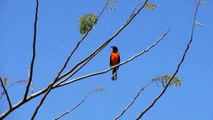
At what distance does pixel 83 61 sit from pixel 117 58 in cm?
1052

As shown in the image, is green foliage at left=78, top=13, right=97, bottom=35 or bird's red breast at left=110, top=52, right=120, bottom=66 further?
bird's red breast at left=110, top=52, right=120, bottom=66

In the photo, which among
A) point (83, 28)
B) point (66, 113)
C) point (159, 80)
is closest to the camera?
point (66, 113)

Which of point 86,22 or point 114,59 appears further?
point 114,59

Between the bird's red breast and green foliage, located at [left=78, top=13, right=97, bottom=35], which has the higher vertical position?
the bird's red breast

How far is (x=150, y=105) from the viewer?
288 centimetres

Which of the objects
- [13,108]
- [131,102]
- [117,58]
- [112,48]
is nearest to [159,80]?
[131,102]

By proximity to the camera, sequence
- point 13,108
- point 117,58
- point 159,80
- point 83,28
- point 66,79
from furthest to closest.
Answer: point 117,58, point 83,28, point 159,80, point 66,79, point 13,108

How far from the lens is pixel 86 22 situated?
4.45 m

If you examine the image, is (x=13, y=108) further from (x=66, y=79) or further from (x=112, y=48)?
(x=112, y=48)

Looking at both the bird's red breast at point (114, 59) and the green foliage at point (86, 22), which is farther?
the bird's red breast at point (114, 59)

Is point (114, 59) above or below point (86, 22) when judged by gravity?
above

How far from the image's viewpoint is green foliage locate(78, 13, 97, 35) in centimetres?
438

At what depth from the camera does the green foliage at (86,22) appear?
4383 millimetres

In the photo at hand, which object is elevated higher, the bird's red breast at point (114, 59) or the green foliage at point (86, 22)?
the bird's red breast at point (114, 59)
